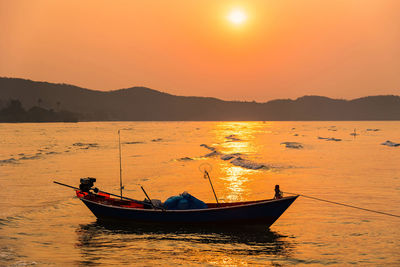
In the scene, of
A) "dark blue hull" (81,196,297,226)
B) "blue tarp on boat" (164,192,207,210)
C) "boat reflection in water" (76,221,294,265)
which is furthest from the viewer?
"blue tarp on boat" (164,192,207,210)

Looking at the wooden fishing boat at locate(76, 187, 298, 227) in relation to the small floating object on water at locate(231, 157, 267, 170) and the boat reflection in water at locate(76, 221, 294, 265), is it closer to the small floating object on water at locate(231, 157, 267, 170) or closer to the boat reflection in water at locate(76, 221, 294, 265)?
the boat reflection in water at locate(76, 221, 294, 265)

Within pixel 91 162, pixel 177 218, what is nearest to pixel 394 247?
pixel 177 218

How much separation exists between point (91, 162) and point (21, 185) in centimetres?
1897

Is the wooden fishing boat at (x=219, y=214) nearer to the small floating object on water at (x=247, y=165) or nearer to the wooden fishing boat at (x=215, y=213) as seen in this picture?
the wooden fishing boat at (x=215, y=213)

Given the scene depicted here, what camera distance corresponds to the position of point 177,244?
17703 millimetres

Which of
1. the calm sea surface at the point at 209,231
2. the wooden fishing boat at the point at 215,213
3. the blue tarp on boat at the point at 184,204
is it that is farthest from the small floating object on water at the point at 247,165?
the blue tarp on boat at the point at 184,204

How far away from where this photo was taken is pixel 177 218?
1920cm

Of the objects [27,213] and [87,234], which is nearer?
[87,234]

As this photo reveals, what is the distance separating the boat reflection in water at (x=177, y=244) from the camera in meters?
15.8

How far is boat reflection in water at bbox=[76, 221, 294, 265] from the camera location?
1580cm

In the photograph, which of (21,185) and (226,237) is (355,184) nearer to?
(226,237)

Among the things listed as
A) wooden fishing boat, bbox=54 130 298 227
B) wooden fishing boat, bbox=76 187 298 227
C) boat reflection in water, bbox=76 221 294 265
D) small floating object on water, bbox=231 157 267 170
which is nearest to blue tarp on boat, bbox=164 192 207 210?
wooden fishing boat, bbox=54 130 298 227

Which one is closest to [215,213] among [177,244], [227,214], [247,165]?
[227,214]

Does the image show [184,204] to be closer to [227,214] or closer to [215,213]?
[215,213]
